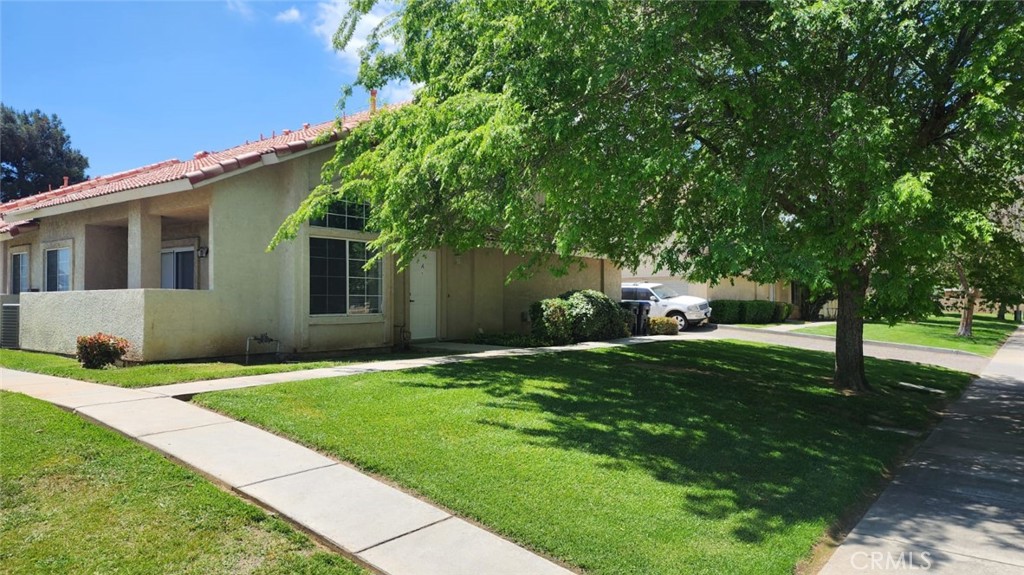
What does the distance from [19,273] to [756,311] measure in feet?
87.1

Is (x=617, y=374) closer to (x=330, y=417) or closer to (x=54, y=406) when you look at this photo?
(x=330, y=417)

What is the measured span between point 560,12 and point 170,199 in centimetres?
891

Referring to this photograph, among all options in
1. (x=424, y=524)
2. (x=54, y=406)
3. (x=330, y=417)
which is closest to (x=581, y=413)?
(x=330, y=417)

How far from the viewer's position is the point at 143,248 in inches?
476

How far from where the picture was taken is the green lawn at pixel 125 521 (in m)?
3.70

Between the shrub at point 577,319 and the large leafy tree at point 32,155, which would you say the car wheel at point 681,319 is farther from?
the large leafy tree at point 32,155

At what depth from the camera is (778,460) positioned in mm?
6223

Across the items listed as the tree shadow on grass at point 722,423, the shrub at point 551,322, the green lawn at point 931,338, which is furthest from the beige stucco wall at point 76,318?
the green lawn at point 931,338

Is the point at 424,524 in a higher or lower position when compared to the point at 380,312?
lower

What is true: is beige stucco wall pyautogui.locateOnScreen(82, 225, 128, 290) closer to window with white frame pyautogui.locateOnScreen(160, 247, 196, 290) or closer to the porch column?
window with white frame pyautogui.locateOnScreen(160, 247, 196, 290)

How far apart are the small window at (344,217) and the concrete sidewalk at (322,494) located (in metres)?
5.75

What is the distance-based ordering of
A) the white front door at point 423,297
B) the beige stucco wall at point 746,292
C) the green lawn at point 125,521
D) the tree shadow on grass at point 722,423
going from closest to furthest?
the green lawn at point 125,521 < the tree shadow on grass at point 722,423 < the white front door at point 423,297 < the beige stucco wall at point 746,292

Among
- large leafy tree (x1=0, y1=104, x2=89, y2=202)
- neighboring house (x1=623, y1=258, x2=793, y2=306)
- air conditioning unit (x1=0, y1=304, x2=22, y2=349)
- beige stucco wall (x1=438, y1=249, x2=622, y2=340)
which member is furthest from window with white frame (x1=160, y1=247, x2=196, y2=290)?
large leafy tree (x1=0, y1=104, x2=89, y2=202)

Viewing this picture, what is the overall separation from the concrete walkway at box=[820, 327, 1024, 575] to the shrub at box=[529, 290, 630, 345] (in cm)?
804
